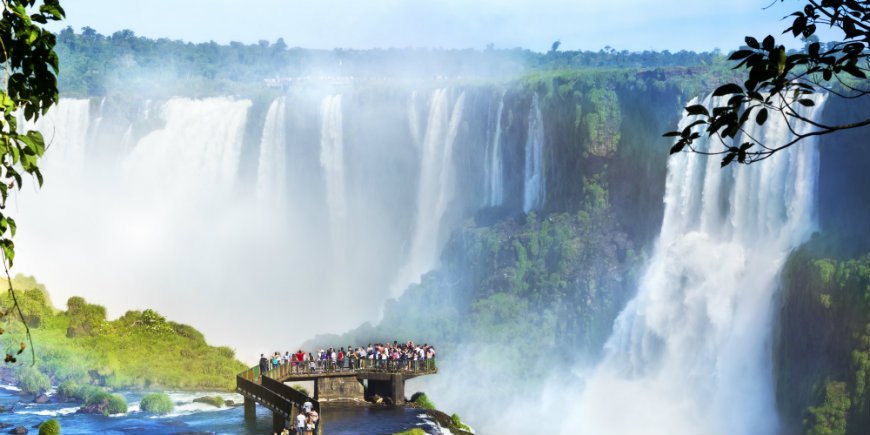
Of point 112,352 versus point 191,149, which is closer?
point 112,352

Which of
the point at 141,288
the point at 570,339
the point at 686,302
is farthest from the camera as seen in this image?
the point at 141,288

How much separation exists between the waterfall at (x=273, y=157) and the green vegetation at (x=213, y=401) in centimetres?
2880

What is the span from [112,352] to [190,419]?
1080 centimetres

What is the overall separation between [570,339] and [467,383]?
4763 mm

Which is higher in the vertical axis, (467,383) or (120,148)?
(120,148)

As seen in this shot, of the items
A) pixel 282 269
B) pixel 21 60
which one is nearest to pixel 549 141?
pixel 282 269

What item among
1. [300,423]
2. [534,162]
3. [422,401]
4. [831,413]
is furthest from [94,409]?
[534,162]

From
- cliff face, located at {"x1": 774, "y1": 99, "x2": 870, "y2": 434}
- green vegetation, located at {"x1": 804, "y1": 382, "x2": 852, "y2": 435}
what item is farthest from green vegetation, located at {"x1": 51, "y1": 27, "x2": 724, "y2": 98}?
green vegetation, located at {"x1": 804, "y1": 382, "x2": 852, "y2": 435}

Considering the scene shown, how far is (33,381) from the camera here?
146 feet

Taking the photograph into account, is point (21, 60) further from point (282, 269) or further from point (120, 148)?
point (120, 148)

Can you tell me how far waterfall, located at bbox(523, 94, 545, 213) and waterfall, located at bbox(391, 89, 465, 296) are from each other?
4.56 meters

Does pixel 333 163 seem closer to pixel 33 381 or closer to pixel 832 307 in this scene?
pixel 33 381

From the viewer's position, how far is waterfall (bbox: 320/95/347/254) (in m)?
69.1

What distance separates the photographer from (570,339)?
184 ft
